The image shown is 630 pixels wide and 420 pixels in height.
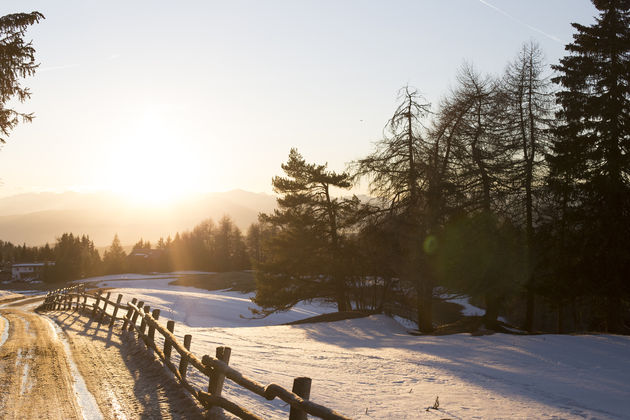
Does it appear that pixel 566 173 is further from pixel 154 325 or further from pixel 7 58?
pixel 7 58

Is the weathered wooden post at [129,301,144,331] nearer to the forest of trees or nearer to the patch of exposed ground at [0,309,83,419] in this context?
the patch of exposed ground at [0,309,83,419]

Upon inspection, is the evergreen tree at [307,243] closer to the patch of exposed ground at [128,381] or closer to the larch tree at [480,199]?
the larch tree at [480,199]

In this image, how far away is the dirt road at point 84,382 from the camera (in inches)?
308

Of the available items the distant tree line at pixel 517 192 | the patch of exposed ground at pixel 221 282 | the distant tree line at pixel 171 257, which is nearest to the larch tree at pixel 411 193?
the distant tree line at pixel 517 192

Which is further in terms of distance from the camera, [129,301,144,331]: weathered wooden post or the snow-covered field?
[129,301,144,331]: weathered wooden post

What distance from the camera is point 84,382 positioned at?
9586mm

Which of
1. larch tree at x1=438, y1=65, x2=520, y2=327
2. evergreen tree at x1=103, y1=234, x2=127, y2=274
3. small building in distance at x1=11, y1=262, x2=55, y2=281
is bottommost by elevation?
small building in distance at x1=11, y1=262, x2=55, y2=281

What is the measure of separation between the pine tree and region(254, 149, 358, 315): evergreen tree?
12.6 meters

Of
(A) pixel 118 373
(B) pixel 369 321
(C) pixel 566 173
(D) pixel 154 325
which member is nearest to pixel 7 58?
(D) pixel 154 325

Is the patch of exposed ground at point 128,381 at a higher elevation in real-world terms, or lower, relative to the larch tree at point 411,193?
lower

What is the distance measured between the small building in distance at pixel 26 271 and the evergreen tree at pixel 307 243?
361 ft

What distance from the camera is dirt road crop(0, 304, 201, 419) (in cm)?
781

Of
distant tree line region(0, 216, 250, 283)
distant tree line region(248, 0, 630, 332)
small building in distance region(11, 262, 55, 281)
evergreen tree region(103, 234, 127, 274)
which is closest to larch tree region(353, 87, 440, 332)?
distant tree line region(248, 0, 630, 332)

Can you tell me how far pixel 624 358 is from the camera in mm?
14641
